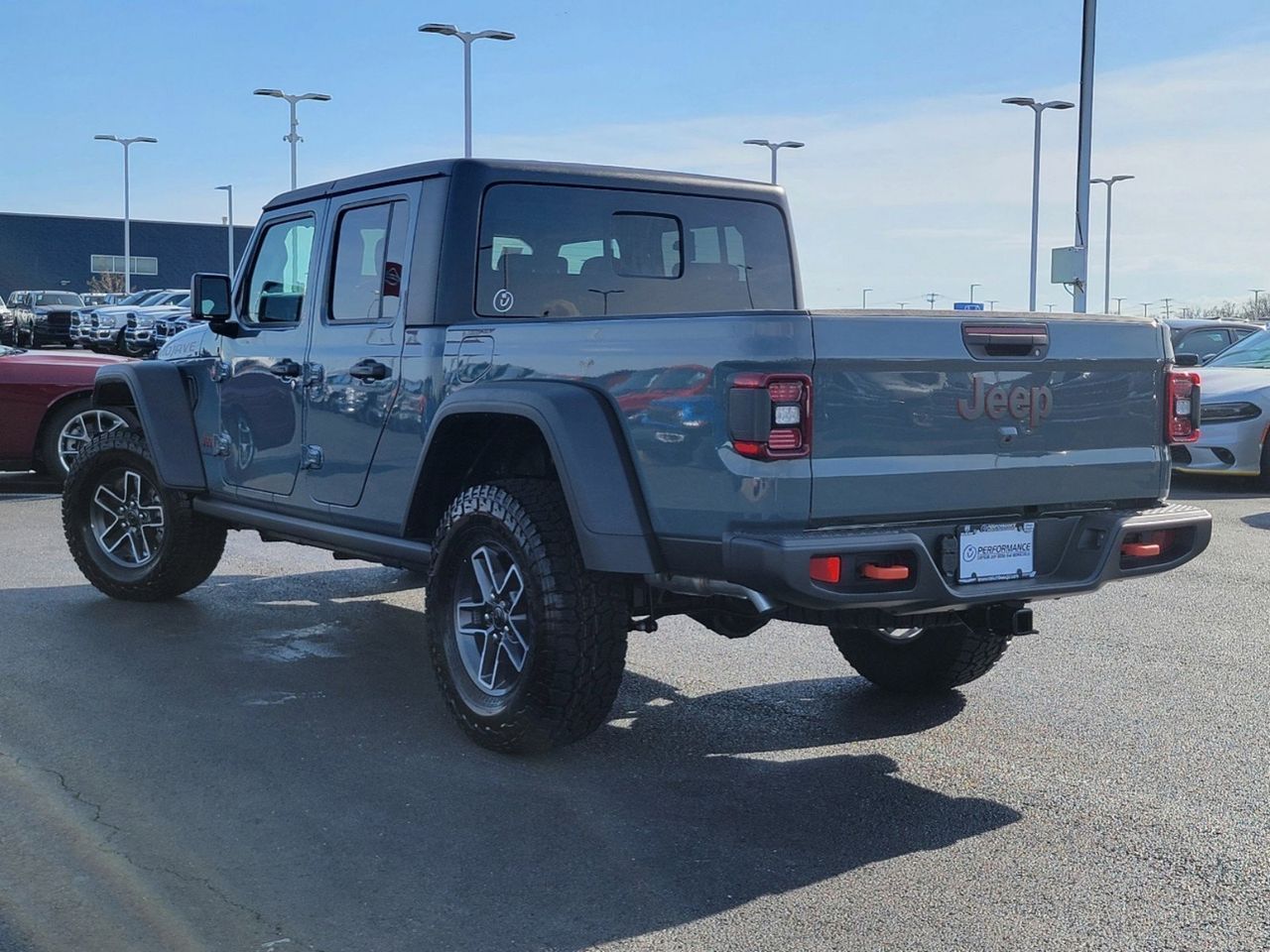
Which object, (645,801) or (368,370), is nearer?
(645,801)

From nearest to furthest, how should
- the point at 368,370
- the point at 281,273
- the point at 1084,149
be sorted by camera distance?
1. the point at 368,370
2. the point at 281,273
3. the point at 1084,149

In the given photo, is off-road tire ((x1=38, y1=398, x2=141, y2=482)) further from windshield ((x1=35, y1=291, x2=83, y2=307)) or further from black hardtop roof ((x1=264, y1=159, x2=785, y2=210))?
windshield ((x1=35, y1=291, x2=83, y2=307))

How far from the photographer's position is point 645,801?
4.58 m

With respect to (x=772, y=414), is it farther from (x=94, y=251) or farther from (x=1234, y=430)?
(x=94, y=251)

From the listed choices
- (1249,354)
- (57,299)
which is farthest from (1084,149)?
(57,299)

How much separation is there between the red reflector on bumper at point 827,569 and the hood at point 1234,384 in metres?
10.3

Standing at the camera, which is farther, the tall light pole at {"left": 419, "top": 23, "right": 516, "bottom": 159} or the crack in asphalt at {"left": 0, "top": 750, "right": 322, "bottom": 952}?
the tall light pole at {"left": 419, "top": 23, "right": 516, "bottom": 159}

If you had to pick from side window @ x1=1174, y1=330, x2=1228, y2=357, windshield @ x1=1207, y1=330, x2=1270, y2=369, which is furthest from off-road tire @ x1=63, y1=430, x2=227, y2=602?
side window @ x1=1174, y1=330, x2=1228, y2=357

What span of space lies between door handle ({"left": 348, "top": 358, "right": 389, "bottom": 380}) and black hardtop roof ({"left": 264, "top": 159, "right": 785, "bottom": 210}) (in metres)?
0.74

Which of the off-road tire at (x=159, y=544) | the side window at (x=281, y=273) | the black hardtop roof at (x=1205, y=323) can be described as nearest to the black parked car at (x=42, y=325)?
the black hardtop roof at (x=1205, y=323)

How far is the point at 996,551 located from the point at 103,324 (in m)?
33.7

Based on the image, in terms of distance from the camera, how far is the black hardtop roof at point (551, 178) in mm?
5656

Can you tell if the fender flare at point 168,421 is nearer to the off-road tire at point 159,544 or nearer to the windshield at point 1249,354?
the off-road tire at point 159,544

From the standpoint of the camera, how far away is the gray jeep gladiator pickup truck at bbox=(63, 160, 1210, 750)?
168 inches
